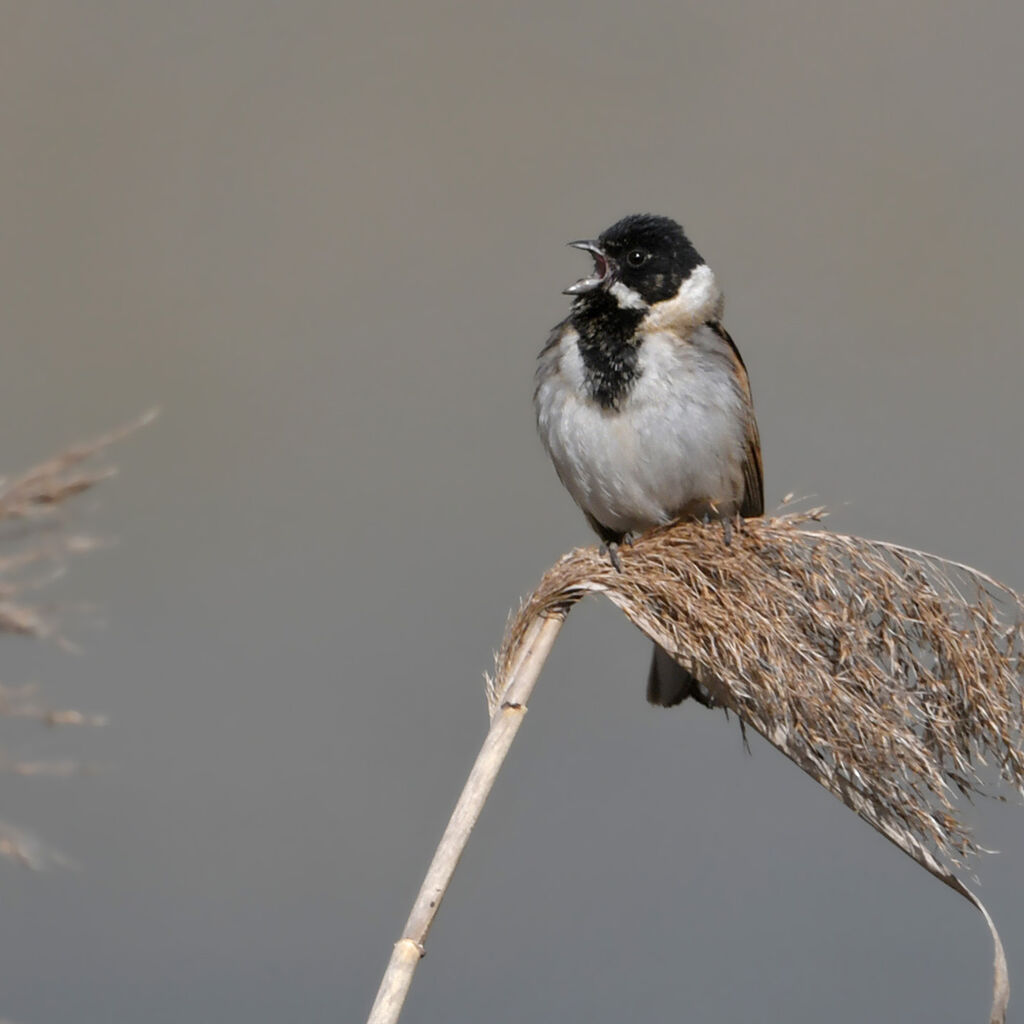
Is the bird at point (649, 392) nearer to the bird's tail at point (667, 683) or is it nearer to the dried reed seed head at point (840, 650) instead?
the bird's tail at point (667, 683)

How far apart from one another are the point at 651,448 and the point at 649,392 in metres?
0.09

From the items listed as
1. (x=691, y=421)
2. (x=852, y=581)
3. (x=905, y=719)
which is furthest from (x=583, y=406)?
(x=905, y=719)

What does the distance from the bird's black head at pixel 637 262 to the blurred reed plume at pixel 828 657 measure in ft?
2.54

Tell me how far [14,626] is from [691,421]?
63.7 inches

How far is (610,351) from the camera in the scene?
7.21 feet

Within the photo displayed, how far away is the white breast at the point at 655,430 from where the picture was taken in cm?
219

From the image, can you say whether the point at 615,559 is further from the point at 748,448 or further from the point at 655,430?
the point at 748,448

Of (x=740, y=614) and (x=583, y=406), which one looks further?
(x=583, y=406)

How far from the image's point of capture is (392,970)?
1167 millimetres

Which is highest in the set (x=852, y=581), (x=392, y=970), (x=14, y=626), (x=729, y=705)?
A: (x=14, y=626)

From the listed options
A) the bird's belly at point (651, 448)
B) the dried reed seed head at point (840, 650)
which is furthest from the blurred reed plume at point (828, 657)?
the bird's belly at point (651, 448)

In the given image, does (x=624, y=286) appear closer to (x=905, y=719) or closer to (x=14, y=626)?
(x=905, y=719)

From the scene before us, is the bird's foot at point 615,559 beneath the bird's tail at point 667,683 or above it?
above

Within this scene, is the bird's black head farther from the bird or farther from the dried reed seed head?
the dried reed seed head
